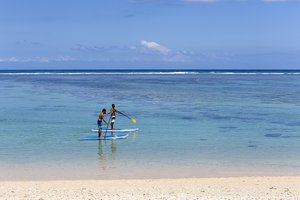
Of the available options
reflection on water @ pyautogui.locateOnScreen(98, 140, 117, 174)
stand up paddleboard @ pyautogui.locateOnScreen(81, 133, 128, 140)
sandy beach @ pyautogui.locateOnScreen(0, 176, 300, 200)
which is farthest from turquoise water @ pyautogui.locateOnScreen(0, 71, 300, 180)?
sandy beach @ pyautogui.locateOnScreen(0, 176, 300, 200)

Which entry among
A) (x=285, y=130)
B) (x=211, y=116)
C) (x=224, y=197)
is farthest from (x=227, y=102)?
(x=224, y=197)

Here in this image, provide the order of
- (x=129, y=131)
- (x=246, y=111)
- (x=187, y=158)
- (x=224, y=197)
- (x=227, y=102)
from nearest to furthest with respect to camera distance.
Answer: (x=224, y=197), (x=187, y=158), (x=129, y=131), (x=246, y=111), (x=227, y=102)

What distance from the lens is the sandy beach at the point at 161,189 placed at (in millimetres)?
13148

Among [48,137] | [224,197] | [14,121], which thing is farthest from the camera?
[14,121]

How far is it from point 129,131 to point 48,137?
4.05m

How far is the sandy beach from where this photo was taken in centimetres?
1315

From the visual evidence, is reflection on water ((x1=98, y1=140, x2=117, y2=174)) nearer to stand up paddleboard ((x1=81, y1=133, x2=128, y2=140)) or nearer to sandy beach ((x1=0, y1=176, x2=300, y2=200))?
stand up paddleboard ((x1=81, y1=133, x2=128, y2=140))

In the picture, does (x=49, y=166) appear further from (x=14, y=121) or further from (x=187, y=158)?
(x=14, y=121)

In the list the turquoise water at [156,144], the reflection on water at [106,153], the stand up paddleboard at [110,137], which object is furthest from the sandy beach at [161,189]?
the stand up paddleboard at [110,137]

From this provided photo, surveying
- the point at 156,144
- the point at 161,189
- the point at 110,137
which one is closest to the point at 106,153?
the point at 156,144

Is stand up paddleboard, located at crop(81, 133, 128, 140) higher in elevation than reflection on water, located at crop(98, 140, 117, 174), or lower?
higher

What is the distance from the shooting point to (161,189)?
14.1 m

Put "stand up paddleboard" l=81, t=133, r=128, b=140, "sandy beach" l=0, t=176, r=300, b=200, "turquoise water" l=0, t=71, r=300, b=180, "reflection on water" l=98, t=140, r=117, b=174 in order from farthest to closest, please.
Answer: "stand up paddleboard" l=81, t=133, r=128, b=140 → "reflection on water" l=98, t=140, r=117, b=174 → "turquoise water" l=0, t=71, r=300, b=180 → "sandy beach" l=0, t=176, r=300, b=200

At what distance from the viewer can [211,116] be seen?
3234 cm
